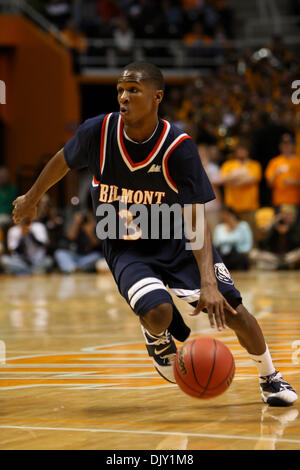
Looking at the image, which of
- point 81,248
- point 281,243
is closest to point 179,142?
point 281,243

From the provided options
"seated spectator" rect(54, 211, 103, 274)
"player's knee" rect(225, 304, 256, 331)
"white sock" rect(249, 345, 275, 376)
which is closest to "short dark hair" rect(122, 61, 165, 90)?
"player's knee" rect(225, 304, 256, 331)

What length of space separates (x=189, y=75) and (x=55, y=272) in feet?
28.1

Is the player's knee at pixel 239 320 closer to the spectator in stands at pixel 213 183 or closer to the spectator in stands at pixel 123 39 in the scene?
the spectator in stands at pixel 213 183

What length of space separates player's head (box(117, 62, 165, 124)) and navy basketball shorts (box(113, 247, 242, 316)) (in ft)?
2.48

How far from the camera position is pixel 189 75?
22125 mm

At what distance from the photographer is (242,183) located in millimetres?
14188

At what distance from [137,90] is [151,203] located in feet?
1.97

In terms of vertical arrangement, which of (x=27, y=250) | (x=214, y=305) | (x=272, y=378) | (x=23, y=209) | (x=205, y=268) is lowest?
(x=27, y=250)

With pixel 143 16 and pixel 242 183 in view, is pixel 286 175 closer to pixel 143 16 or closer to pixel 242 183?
pixel 242 183

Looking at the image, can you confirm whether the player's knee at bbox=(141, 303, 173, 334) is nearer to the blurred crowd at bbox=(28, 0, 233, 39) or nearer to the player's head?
the player's head

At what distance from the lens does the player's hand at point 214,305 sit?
3.90m

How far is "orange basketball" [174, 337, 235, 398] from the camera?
13.0 feet

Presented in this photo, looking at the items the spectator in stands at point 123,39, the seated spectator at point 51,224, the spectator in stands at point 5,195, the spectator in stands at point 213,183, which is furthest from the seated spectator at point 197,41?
the seated spectator at point 51,224
